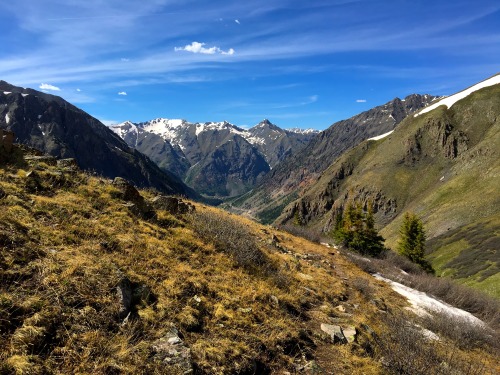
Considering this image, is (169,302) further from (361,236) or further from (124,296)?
(361,236)

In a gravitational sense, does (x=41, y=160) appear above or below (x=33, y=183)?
above

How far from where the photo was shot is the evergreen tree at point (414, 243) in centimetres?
5472

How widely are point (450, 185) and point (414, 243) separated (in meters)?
79.4

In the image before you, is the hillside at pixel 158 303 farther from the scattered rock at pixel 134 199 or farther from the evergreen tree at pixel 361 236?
the evergreen tree at pixel 361 236

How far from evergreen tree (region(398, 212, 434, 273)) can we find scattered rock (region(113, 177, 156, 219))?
51671mm

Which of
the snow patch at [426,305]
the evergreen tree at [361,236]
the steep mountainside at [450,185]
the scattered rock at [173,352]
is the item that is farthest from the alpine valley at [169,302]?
the steep mountainside at [450,185]

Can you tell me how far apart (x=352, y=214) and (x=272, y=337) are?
153 ft

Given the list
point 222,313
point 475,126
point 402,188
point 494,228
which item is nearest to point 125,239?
point 222,313

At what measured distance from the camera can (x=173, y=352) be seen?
280 inches

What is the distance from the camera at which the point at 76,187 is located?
13.1 m

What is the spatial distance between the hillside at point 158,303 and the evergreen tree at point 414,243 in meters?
43.5

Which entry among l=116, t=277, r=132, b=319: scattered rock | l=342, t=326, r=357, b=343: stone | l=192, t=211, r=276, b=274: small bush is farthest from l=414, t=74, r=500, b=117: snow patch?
A: l=116, t=277, r=132, b=319: scattered rock

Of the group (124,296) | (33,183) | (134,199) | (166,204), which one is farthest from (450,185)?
(124,296)

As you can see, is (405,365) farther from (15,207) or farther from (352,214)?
(352,214)
